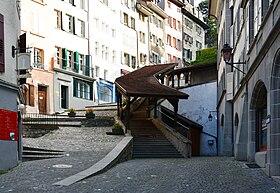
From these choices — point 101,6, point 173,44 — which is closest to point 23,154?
point 101,6

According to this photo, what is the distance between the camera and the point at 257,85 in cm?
1784

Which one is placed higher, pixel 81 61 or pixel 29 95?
pixel 81 61

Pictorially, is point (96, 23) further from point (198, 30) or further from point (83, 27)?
point (198, 30)

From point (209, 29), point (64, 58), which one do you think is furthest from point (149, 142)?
point (209, 29)

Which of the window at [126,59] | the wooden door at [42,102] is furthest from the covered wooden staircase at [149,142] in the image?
the window at [126,59]

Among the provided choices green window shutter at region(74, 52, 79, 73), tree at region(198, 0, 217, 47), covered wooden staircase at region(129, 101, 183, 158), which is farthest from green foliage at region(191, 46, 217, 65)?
tree at region(198, 0, 217, 47)

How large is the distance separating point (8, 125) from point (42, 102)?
1034 inches

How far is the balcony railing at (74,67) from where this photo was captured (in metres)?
46.5

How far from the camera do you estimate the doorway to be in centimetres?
4363

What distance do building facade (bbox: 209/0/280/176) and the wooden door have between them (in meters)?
18.5

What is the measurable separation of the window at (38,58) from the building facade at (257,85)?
18.4 m

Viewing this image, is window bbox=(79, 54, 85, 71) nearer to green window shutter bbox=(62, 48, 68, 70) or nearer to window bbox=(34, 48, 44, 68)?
green window shutter bbox=(62, 48, 68, 70)

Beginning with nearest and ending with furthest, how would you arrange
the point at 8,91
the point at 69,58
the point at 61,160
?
the point at 8,91
the point at 61,160
the point at 69,58

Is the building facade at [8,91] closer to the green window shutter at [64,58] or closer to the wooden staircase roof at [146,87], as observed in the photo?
the wooden staircase roof at [146,87]
